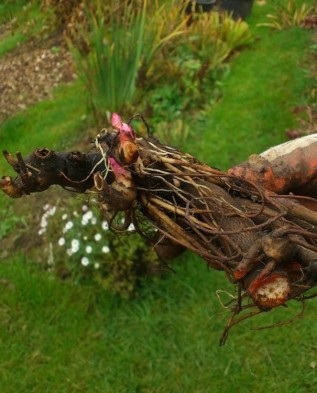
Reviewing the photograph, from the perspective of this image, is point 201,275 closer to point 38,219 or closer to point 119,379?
point 119,379

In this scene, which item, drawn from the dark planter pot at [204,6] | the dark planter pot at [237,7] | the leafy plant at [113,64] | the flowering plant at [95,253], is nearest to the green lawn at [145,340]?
the flowering plant at [95,253]

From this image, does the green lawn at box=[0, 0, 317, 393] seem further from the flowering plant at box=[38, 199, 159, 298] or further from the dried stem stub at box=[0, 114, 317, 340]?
the dried stem stub at box=[0, 114, 317, 340]

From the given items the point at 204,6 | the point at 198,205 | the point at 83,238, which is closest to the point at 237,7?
the point at 204,6

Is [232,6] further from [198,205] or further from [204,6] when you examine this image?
[198,205]

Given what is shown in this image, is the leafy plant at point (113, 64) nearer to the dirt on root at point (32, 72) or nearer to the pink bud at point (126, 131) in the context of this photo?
the dirt on root at point (32, 72)

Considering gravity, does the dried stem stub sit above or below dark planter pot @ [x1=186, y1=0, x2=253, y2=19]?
above

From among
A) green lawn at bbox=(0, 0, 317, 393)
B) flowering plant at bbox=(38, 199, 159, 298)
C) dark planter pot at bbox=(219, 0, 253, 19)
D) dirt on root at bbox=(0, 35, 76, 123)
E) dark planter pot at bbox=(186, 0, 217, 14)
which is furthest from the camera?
dark planter pot at bbox=(219, 0, 253, 19)

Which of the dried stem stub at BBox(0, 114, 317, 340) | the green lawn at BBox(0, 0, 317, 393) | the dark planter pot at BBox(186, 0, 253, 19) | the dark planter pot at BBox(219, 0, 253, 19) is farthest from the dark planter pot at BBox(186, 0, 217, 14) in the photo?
the dried stem stub at BBox(0, 114, 317, 340)
